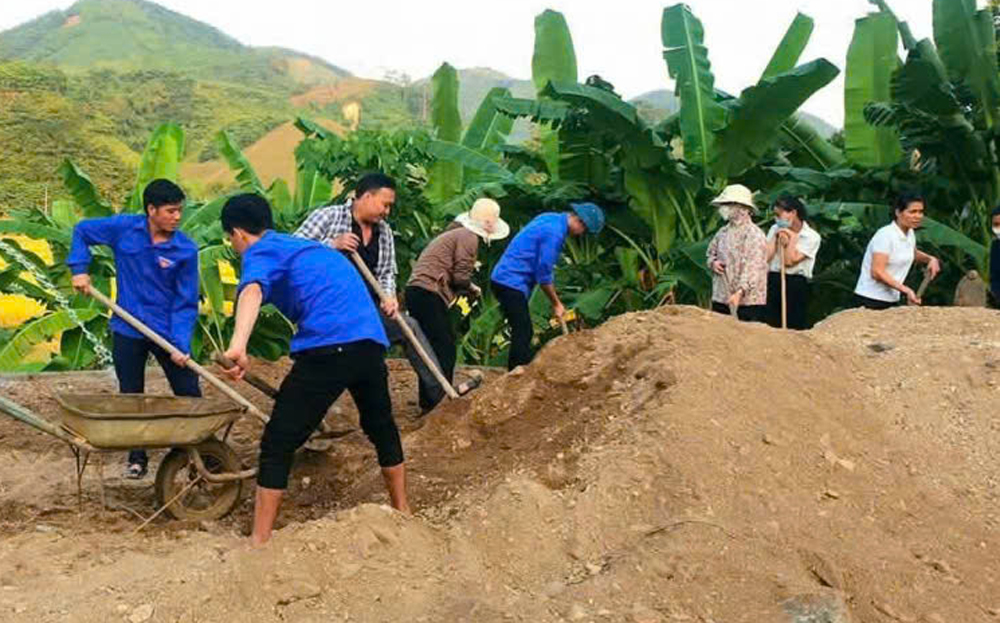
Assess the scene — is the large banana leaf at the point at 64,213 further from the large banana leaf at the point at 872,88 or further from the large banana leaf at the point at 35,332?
the large banana leaf at the point at 872,88

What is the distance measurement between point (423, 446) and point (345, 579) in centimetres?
185

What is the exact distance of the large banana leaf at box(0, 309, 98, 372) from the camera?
9000mm

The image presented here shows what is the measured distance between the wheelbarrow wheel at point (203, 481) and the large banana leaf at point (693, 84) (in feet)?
17.9

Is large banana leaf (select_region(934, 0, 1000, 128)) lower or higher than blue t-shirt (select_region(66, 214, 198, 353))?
higher

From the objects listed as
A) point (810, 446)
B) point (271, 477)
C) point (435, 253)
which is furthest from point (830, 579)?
point (435, 253)

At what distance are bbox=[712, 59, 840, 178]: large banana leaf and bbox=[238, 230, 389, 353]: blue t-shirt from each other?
5.02m

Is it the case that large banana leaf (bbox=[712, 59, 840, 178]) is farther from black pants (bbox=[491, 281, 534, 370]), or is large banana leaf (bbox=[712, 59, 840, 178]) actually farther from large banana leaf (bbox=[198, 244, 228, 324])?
large banana leaf (bbox=[198, 244, 228, 324])

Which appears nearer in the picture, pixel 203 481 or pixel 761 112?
pixel 203 481

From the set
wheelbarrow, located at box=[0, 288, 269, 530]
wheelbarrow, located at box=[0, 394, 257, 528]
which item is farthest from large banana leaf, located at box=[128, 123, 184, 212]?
wheelbarrow, located at box=[0, 394, 257, 528]

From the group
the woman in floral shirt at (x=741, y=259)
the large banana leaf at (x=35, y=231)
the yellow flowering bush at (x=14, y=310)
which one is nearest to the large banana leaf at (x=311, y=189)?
the large banana leaf at (x=35, y=231)

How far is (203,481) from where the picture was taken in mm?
4758

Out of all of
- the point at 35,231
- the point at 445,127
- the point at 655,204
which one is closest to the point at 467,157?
the point at 445,127

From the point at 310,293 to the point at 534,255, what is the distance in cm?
287

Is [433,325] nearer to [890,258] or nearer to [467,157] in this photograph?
[890,258]
